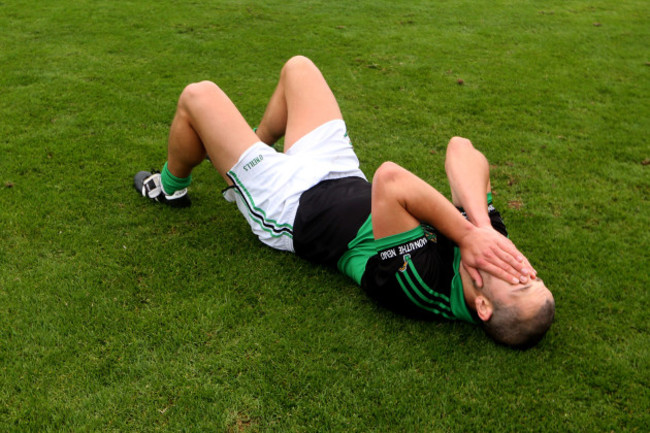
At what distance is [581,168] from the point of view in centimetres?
412

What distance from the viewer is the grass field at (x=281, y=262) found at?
7.47ft

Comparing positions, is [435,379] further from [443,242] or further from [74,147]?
[74,147]

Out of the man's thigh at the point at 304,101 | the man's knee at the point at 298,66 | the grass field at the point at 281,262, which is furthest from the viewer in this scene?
the man's knee at the point at 298,66

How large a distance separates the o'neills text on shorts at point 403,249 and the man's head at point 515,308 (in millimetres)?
337

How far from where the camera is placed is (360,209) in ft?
9.09

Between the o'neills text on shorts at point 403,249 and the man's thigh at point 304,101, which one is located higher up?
the man's thigh at point 304,101

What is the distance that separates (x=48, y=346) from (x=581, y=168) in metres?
3.79

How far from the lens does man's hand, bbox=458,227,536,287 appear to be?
7.61 feet

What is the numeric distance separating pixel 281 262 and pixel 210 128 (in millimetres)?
851

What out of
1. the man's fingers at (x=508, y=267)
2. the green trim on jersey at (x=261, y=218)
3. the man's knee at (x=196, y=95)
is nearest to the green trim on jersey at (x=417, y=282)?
the man's fingers at (x=508, y=267)

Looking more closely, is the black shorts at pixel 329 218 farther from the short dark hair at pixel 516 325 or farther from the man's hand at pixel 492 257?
the short dark hair at pixel 516 325

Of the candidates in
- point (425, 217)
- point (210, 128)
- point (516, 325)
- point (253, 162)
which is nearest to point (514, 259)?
point (516, 325)

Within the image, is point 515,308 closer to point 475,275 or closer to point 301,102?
point 475,275

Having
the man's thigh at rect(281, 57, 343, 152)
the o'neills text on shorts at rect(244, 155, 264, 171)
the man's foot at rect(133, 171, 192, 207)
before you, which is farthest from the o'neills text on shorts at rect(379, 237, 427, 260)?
the man's foot at rect(133, 171, 192, 207)
